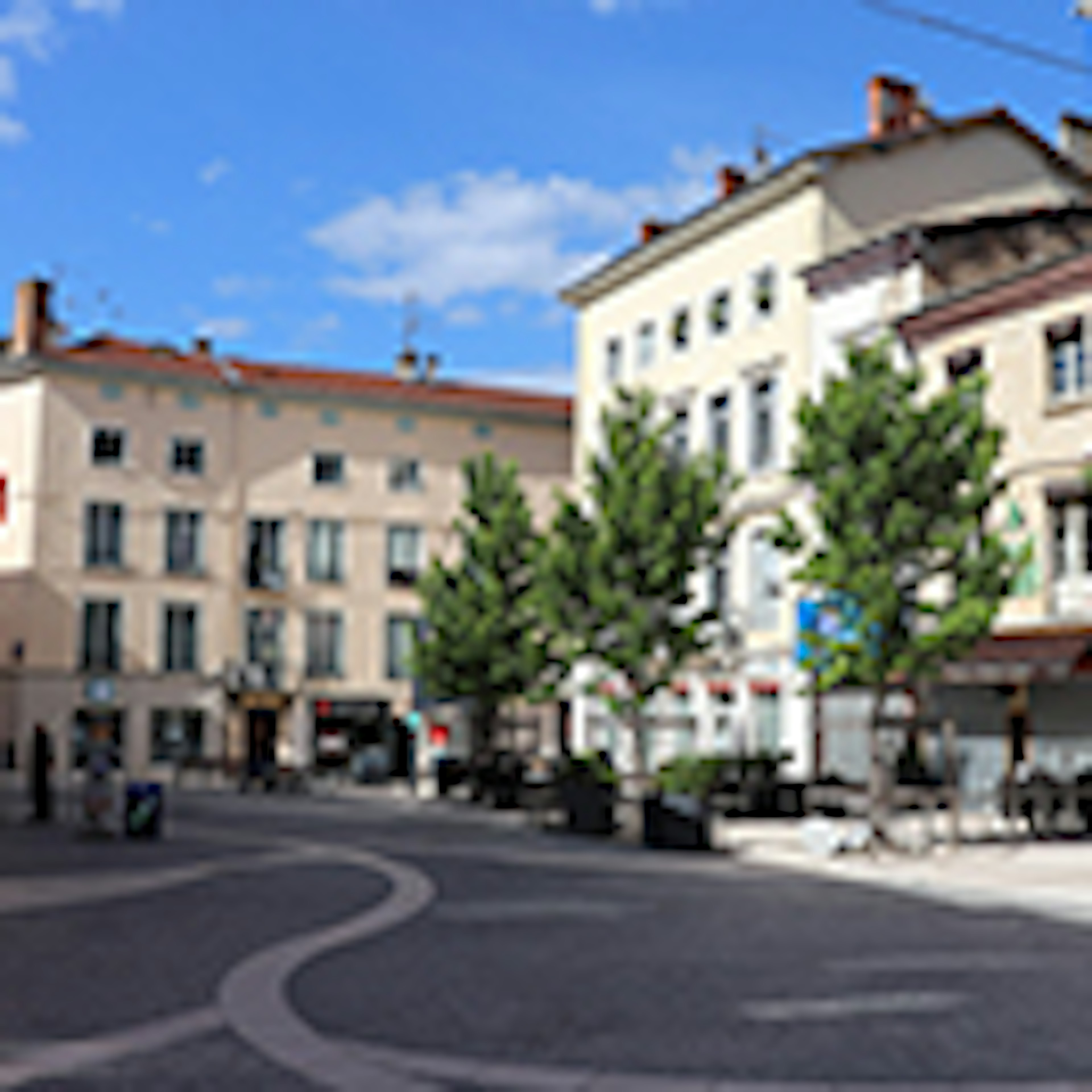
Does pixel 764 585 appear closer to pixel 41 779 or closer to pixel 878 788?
pixel 878 788

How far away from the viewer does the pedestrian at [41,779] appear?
26656mm

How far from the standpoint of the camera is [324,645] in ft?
173

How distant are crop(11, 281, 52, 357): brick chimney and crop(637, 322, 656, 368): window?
1943cm

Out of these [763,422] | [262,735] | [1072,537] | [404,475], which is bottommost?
[262,735]

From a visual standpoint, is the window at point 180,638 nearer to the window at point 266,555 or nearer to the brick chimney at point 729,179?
the window at point 266,555

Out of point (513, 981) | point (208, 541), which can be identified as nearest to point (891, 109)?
point (208, 541)

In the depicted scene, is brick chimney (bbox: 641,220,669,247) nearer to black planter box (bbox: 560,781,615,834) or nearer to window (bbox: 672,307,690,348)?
window (bbox: 672,307,690,348)

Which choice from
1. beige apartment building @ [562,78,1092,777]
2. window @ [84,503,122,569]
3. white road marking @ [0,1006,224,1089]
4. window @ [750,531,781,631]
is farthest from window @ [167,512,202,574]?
white road marking @ [0,1006,224,1089]

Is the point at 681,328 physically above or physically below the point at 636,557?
above

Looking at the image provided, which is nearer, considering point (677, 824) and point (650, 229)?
point (677, 824)

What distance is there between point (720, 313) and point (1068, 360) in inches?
462

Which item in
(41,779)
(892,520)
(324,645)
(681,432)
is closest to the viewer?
(892,520)

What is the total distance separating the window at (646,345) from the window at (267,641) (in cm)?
1616

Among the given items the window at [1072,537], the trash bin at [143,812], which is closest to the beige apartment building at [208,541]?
the trash bin at [143,812]
